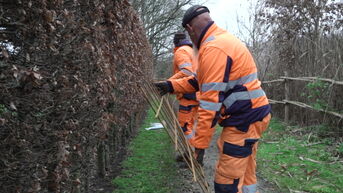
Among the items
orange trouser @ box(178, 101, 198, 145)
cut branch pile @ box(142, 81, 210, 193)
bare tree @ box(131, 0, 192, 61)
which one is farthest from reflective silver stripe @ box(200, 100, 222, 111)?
bare tree @ box(131, 0, 192, 61)

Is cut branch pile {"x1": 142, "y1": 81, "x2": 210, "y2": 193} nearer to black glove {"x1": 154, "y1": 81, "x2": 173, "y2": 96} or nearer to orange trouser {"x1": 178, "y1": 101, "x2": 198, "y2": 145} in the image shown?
black glove {"x1": 154, "y1": 81, "x2": 173, "y2": 96}

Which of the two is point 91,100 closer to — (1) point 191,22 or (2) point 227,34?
(1) point 191,22

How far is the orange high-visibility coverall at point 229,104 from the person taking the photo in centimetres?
304

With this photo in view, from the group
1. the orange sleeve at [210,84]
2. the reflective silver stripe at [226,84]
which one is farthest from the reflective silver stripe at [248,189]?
the reflective silver stripe at [226,84]

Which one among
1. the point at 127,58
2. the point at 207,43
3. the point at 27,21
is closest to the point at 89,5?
the point at 207,43

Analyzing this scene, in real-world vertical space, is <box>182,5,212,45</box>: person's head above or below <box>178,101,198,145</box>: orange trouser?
above

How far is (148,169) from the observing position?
6.14 m

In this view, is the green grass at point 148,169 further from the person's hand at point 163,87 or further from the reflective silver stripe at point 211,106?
the reflective silver stripe at point 211,106

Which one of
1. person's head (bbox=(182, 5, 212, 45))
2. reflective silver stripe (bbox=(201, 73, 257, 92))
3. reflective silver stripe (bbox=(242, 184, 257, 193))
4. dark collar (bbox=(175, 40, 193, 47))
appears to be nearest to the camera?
reflective silver stripe (bbox=(201, 73, 257, 92))

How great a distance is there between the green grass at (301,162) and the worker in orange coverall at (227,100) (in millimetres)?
2229

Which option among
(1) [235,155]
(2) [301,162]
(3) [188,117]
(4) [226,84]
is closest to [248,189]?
(1) [235,155]

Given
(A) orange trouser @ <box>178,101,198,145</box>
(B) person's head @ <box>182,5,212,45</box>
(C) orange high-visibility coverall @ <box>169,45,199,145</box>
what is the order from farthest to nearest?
(A) orange trouser @ <box>178,101,198,145</box> → (C) orange high-visibility coverall @ <box>169,45,199,145</box> → (B) person's head @ <box>182,5,212,45</box>

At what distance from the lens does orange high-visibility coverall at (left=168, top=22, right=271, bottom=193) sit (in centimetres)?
304

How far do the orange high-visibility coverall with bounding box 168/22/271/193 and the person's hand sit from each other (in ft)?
4.58
